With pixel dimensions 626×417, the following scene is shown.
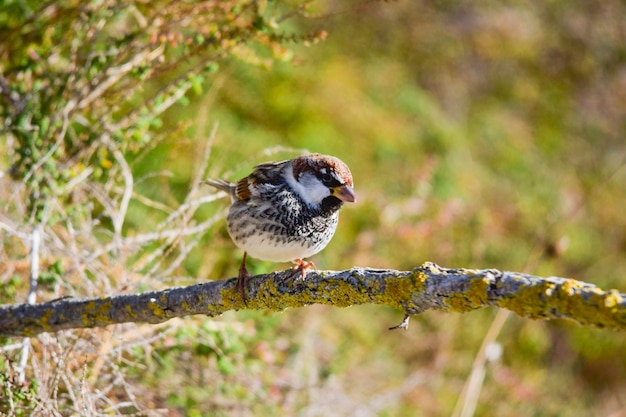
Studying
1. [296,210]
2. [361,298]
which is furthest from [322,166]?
[361,298]

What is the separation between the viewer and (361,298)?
2.07 meters

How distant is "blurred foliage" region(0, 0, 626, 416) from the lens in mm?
3189

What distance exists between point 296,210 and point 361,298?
701 millimetres

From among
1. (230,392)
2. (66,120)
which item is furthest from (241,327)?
(66,120)

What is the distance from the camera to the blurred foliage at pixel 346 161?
319cm

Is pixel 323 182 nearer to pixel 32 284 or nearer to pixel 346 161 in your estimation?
pixel 32 284

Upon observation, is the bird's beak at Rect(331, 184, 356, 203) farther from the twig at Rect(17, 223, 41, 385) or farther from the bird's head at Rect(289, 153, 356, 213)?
the twig at Rect(17, 223, 41, 385)

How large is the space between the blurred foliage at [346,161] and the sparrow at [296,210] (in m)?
0.42

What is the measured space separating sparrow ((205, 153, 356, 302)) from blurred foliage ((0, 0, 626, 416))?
421 millimetres

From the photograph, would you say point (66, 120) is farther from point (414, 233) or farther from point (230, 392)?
point (414, 233)

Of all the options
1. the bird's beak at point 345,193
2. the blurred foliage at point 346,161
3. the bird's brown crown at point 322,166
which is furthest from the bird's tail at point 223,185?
the bird's beak at point 345,193

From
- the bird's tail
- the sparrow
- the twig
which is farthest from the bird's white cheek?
the twig

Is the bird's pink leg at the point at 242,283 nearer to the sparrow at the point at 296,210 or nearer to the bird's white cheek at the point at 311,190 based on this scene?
the sparrow at the point at 296,210

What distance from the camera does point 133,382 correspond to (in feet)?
10.3
